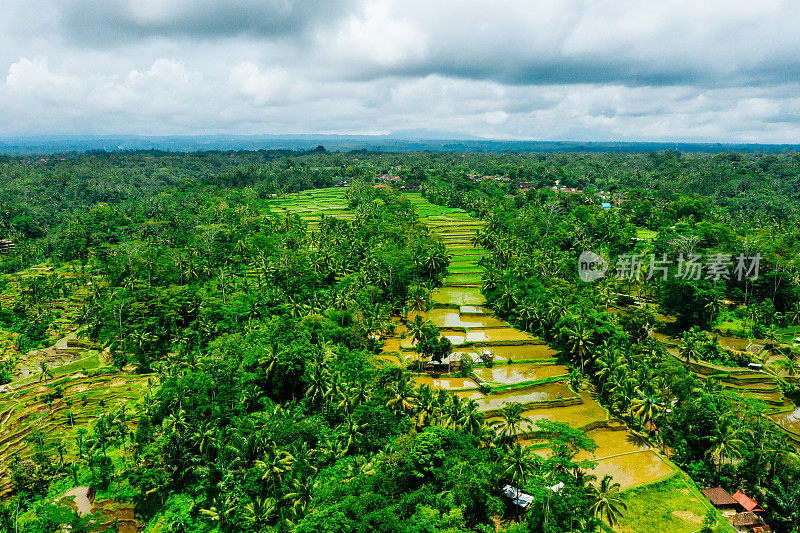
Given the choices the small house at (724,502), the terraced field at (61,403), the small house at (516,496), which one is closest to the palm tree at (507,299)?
the small house at (724,502)

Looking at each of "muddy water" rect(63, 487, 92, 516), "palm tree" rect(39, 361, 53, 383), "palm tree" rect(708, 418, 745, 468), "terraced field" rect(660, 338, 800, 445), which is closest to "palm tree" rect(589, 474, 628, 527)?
"palm tree" rect(708, 418, 745, 468)

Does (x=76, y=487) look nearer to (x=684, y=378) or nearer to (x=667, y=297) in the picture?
(x=684, y=378)

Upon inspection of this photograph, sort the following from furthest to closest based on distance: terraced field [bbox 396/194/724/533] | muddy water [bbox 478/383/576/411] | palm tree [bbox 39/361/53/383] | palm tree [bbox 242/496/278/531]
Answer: palm tree [bbox 39/361/53/383] → muddy water [bbox 478/383/576/411] → terraced field [bbox 396/194/724/533] → palm tree [bbox 242/496/278/531]

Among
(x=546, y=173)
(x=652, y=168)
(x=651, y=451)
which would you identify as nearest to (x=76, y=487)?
(x=651, y=451)

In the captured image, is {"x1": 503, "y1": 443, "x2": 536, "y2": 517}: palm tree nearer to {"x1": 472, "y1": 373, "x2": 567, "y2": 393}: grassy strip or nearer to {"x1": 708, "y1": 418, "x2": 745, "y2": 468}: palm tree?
{"x1": 472, "y1": 373, "x2": 567, "y2": 393}: grassy strip

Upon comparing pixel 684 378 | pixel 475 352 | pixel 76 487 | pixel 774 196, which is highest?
pixel 774 196

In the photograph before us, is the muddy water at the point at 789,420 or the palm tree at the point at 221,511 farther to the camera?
the muddy water at the point at 789,420

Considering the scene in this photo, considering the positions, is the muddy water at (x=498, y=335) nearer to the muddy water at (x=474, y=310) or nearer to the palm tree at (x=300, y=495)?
the muddy water at (x=474, y=310)

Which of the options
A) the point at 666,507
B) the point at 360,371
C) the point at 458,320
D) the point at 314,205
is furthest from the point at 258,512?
the point at 314,205
